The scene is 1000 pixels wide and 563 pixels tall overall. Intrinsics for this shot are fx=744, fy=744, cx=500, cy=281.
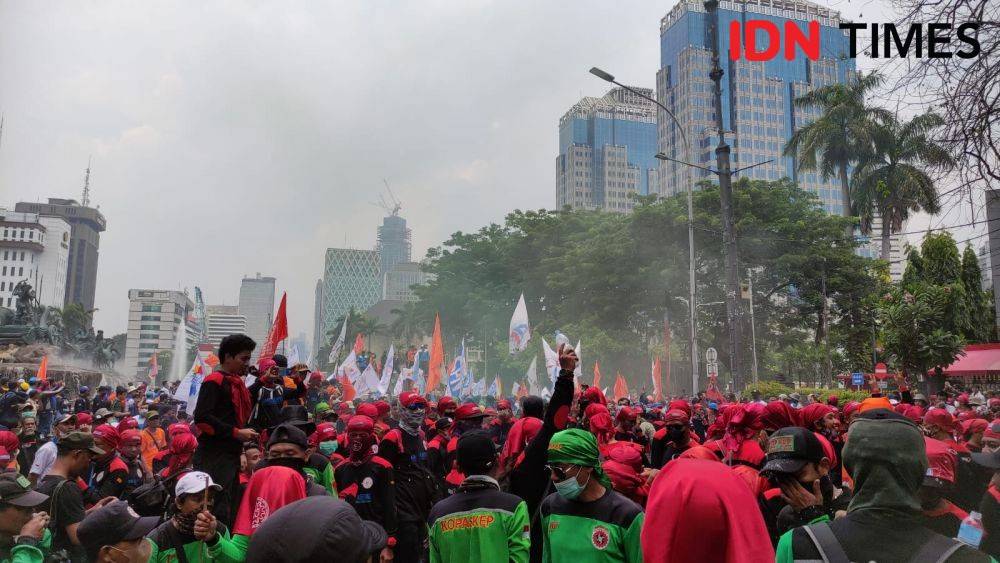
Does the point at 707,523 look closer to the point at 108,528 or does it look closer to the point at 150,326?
the point at 108,528

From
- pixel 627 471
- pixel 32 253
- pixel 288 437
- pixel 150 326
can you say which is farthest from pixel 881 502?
pixel 150 326

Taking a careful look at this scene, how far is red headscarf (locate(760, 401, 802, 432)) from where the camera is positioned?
5.49 m

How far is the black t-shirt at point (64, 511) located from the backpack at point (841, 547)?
14.8 ft

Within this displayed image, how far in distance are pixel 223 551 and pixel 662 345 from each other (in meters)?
42.3

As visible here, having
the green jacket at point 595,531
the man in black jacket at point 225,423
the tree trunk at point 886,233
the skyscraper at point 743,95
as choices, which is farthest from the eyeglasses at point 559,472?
the skyscraper at point 743,95

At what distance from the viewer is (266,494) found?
4312 millimetres

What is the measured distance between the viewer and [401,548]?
657cm

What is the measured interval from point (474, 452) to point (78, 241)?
17395 cm

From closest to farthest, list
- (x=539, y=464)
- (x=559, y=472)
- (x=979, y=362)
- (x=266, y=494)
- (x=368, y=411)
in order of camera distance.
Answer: (x=559, y=472)
(x=266, y=494)
(x=539, y=464)
(x=368, y=411)
(x=979, y=362)

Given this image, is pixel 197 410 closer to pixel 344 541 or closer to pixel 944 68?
pixel 344 541

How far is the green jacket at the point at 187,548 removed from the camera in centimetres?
396

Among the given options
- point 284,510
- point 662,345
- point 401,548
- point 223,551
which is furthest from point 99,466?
point 662,345

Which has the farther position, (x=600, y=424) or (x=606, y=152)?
(x=606, y=152)

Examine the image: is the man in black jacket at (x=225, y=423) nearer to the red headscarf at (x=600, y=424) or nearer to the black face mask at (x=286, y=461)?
the black face mask at (x=286, y=461)
